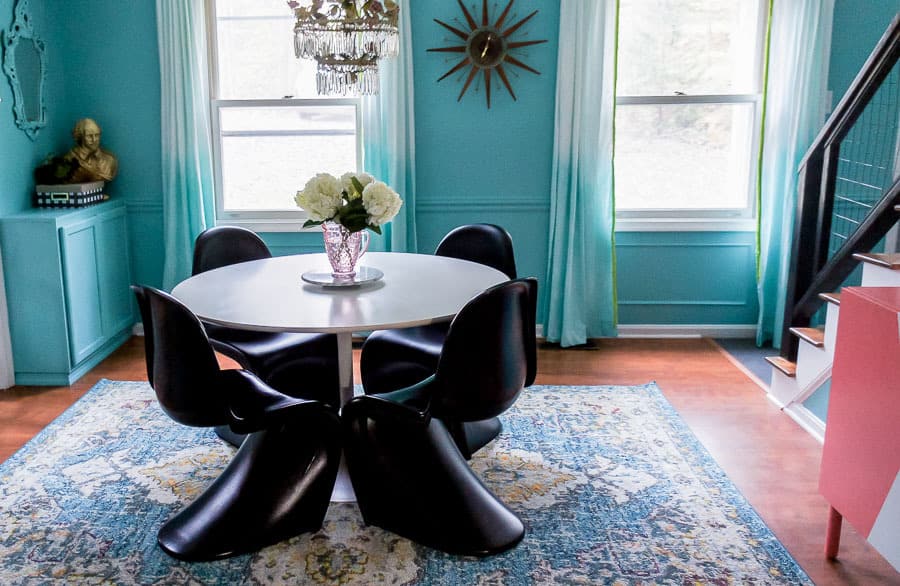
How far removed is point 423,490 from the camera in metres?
2.59

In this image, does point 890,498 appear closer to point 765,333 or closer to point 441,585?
point 441,585

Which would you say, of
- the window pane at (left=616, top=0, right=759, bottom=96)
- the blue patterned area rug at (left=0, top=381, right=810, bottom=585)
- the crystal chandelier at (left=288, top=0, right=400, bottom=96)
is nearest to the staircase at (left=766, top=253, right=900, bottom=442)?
the blue patterned area rug at (left=0, top=381, right=810, bottom=585)

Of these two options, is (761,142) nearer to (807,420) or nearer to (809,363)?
(809,363)

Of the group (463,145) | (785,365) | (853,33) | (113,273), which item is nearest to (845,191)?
(853,33)

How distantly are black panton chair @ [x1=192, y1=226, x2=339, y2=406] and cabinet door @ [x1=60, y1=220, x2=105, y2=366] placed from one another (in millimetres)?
916

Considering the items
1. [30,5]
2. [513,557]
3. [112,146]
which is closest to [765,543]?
[513,557]

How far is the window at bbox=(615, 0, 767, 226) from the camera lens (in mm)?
4438

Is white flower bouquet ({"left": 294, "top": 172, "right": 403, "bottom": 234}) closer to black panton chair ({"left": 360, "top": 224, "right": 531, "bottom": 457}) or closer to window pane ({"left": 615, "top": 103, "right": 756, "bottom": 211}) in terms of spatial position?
black panton chair ({"left": 360, "top": 224, "right": 531, "bottom": 457})

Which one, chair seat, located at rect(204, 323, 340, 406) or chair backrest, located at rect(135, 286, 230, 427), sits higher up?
chair backrest, located at rect(135, 286, 230, 427)

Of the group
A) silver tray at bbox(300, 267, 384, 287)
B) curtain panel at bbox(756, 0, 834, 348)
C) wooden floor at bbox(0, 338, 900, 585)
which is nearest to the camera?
wooden floor at bbox(0, 338, 900, 585)

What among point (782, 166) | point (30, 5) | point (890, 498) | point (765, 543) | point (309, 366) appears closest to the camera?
point (890, 498)

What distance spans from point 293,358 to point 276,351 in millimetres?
75

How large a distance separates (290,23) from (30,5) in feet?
4.20

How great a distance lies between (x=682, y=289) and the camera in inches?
185
